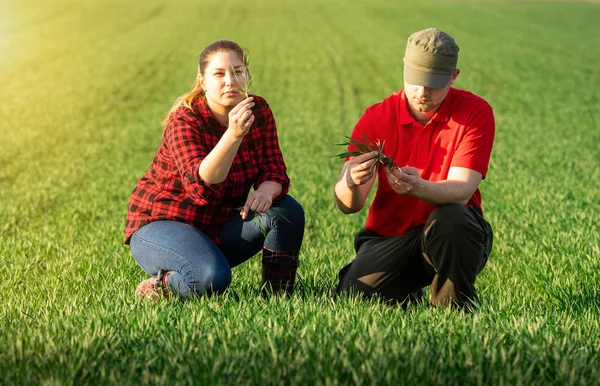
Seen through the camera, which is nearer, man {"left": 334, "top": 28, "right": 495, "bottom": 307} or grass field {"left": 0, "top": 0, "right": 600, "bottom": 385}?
grass field {"left": 0, "top": 0, "right": 600, "bottom": 385}

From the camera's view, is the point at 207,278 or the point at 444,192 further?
the point at 207,278

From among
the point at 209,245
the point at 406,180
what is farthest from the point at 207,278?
the point at 406,180

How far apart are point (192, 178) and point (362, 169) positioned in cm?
98

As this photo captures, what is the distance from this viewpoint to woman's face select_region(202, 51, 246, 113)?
463 centimetres

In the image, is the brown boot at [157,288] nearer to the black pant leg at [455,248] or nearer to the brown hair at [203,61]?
the brown hair at [203,61]

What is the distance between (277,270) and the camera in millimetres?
4895

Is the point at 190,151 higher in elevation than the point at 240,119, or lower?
lower

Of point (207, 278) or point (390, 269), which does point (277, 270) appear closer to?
point (207, 278)

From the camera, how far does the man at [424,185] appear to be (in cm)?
443

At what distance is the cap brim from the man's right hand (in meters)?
0.51

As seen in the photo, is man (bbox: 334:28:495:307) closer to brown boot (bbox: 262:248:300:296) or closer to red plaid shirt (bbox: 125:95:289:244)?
brown boot (bbox: 262:248:300:296)

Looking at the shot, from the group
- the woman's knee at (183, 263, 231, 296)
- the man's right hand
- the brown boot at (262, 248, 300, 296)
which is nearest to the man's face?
the man's right hand

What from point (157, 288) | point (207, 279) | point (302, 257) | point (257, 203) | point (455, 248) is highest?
point (257, 203)

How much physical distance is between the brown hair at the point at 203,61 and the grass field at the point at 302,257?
56cm
